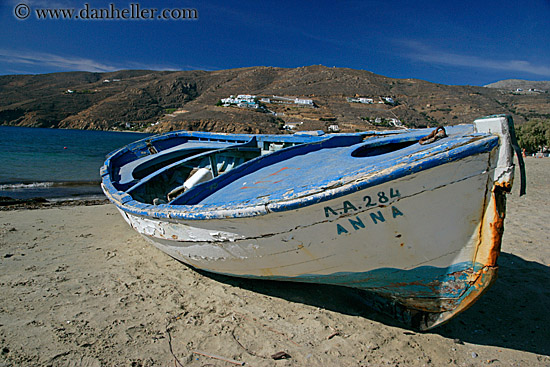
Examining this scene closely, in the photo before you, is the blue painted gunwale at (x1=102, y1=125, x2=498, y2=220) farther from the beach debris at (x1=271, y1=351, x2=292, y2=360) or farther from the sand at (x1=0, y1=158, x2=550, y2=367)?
the beach debris at (x1=271, y1=351, x2=292, y2=360)

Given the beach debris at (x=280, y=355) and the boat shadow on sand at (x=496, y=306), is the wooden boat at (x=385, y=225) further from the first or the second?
the beach debris at (x=280, y=355)

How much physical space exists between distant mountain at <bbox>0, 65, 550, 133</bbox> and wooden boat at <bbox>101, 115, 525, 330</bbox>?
4407cm

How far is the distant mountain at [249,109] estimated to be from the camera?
181ft

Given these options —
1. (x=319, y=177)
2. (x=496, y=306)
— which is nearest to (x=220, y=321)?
(x=319, y=177)

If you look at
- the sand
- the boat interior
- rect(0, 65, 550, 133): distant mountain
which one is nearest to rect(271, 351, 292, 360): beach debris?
the sand

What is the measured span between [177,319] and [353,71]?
318 ft

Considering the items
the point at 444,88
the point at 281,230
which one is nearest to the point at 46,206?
the point at 281,230

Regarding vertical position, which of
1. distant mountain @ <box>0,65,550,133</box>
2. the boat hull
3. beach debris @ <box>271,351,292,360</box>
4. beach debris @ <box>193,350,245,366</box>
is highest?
distant mountain @ <box>0,65,550,133</box>

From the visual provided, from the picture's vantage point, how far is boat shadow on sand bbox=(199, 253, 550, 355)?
114 inches

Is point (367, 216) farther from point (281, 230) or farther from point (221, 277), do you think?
point (221, 277)

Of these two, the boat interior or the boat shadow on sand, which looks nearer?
the boat shadow on sand

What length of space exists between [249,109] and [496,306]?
59.8m

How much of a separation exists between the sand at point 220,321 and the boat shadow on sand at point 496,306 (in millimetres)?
12

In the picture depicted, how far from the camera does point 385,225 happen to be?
8.12 feet
